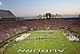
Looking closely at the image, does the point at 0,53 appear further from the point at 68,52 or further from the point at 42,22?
the point at 42,22

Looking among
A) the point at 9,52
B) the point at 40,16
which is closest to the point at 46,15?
the point at 40,16

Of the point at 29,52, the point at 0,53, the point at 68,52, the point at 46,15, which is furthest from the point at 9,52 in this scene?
the point at 46,15

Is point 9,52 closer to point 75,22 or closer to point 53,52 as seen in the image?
point 53,52

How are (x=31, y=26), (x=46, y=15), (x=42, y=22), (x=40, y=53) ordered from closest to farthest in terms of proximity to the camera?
(x=40, y=53) < (x=31, y=26) < (x=42, y=22) < (x=46, y=15)

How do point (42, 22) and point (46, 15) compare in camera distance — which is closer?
point (42, 22)

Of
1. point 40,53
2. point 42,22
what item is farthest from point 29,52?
point 42,22

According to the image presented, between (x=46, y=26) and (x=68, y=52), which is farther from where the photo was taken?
(x=46, y=26)

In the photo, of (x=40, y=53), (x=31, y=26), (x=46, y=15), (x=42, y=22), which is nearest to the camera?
(x=40, y=53)

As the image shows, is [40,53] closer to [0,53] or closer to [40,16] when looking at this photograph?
[0,53]

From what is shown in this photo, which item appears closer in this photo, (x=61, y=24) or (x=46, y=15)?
(x=61, y=24)
